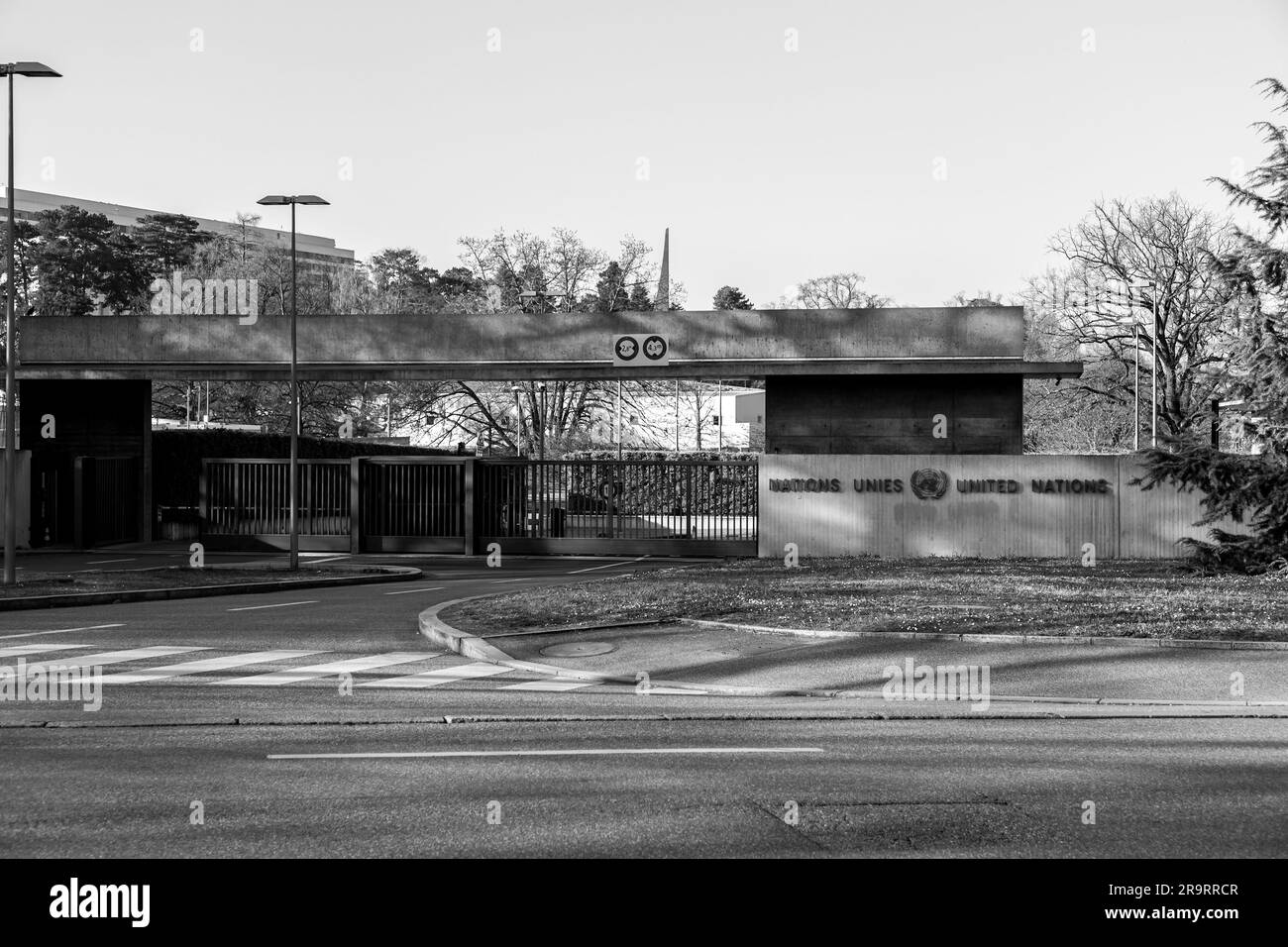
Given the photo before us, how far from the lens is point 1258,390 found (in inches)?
830

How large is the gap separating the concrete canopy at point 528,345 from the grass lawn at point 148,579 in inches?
289

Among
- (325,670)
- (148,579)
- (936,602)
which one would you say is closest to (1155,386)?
(936,602)

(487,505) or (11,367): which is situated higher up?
(11,367)

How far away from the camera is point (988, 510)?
30.0m

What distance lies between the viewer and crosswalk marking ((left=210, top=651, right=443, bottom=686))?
1268cm

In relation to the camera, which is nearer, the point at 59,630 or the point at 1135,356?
the point at 59,630

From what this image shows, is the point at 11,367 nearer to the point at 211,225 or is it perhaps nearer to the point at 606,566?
the point at 606,566

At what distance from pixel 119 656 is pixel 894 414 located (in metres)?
21.3

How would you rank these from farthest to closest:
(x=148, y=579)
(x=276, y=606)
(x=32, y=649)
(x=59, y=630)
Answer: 1. (x=148, y=579)
2. (x=276, y=606)
3. (x=59, y=630)
4. (x=32, y=649)
